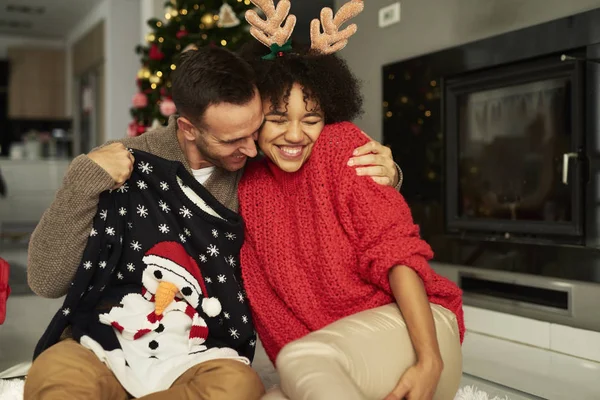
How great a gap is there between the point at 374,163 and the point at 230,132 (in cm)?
32

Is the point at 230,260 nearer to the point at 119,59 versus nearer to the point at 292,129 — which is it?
the point at 292,129

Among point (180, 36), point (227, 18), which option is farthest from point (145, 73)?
point (227, 18)

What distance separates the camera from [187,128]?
143 centimetres

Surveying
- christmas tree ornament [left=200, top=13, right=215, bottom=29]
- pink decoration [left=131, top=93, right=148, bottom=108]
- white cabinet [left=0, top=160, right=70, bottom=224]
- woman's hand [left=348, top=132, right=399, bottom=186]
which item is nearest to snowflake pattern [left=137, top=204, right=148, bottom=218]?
woman's hand [left=348, top=132, right=399, bottom=186]

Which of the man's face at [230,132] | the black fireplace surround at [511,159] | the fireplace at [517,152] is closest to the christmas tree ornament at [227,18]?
the black fireplace surround at [511,159]

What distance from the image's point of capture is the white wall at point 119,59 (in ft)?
20.7

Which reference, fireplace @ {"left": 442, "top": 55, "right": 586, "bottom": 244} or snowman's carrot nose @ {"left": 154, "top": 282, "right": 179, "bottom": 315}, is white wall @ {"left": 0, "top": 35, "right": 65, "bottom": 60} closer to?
fireplace @ {"left": 442, "top": 55, "right": 586, "bottom": 244}

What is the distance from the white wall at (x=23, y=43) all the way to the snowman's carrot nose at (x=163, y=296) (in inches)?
311

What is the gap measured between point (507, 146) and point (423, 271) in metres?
1.76

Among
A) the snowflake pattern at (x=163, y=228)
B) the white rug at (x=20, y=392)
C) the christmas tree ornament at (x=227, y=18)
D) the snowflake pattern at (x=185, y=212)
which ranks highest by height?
the christmas tree ornament at (x=227, y=18)

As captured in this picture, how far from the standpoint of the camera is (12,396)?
5.58 ft

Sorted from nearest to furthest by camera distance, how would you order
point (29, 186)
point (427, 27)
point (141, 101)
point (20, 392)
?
1. point (20, 392)
2. point (427, 27)
3. point (141, 101)
4. point (29, 186)

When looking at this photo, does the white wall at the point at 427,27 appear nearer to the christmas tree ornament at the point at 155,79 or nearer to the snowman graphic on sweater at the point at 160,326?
the christmas tree ornament at the point at 155,79

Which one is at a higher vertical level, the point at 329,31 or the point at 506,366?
the point at 329,31
